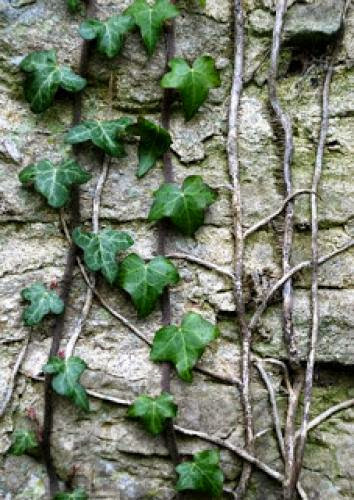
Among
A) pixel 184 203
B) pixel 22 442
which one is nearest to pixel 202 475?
pixel 22 442

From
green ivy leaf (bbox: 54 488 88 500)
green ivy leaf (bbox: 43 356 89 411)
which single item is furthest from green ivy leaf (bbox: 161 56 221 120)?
green ivy leaf (bbox: 54 488 88 500)

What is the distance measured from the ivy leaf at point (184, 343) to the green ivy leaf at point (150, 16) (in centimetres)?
71

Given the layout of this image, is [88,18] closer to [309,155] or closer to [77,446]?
[309,155]

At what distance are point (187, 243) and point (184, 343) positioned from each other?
26cm

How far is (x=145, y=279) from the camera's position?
4.71ft

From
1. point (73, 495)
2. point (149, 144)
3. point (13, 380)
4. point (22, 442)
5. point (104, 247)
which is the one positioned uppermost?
point (149, 144)

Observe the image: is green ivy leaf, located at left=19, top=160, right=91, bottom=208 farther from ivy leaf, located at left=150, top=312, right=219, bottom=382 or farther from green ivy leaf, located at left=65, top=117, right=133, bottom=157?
ivy leaf, located at left=150, top=312, right=219, bottom=382

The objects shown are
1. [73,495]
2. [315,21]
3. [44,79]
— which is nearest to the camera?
[73,495]

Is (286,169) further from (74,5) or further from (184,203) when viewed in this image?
(74,5)

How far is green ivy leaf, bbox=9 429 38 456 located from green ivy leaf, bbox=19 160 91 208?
539 millimetres

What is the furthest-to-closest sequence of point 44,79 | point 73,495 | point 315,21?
point 315,21
point 44,79
point 73,495

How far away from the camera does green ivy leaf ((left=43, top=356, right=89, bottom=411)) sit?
4.50ft

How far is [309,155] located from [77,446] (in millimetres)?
949

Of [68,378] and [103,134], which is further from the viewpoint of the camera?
[103,134]
